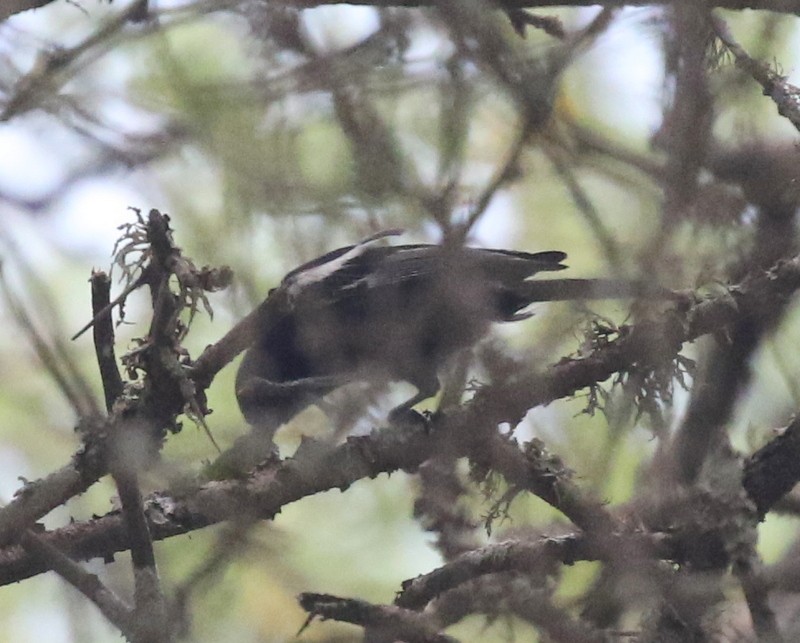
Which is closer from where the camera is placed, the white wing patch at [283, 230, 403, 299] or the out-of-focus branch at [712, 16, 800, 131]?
the white wing patch at [283, 230, 403, 299]

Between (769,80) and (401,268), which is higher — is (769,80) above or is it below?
above

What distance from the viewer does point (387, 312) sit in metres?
1.63

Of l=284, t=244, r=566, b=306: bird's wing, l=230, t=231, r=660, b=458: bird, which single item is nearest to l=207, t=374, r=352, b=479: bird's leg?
l=230, t=231, r=660, b=458: bird

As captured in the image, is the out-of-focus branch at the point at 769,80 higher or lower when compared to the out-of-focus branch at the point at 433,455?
higher

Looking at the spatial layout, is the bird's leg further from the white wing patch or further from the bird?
the white wing patch

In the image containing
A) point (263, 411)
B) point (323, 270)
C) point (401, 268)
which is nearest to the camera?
point (323, 270)

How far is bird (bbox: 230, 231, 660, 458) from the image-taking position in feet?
3.43

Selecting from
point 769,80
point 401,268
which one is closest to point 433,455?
point 401,268

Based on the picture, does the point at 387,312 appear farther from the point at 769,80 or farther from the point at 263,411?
the point at 769,80

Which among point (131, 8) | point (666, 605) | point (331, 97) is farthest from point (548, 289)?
point (131, 8)

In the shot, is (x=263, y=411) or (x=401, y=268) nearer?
(x=401, y=268)

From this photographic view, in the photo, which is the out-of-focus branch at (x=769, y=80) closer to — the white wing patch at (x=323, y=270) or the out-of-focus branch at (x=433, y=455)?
the out-of-focus branch at (x=433, y=455)

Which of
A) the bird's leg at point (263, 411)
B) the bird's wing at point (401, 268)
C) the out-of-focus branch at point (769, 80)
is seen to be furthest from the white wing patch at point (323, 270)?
the out-of-focus branch at point (769, 80)

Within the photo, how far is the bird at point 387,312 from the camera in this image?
1046mm
